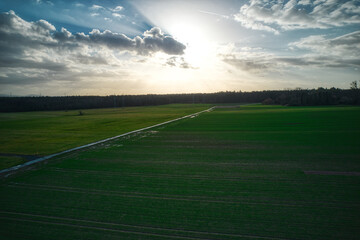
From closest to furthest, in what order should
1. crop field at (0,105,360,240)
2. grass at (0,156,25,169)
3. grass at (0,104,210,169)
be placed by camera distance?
crop field at (0,105,360,240), grass at (0,156,25,169), grass at (0,104,210,169)

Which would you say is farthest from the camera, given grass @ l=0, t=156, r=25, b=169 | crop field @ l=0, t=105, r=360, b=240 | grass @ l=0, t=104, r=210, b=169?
grass @ l=0, t=104, r=210, b=169

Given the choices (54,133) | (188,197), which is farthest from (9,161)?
(54,133)

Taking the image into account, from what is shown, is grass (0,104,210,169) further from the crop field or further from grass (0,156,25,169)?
the crop field

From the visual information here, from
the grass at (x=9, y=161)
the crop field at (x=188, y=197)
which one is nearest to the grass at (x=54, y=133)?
the grass at (x=9, y=161)

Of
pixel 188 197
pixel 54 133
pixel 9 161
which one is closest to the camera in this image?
pixel 188 197

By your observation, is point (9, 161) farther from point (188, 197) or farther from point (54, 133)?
point (54, 133)

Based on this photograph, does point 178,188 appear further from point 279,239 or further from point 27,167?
point 27,167

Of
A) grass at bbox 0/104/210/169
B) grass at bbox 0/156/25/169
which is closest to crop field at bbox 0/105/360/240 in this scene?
Answer: grass at bbox 0/156/25/169

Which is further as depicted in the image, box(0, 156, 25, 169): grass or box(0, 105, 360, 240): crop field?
box(0, 156, 25, 169): grass
